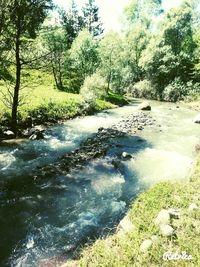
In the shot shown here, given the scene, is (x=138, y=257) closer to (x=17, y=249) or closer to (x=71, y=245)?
(x=71, y=245)

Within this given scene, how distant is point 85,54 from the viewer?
168 ft

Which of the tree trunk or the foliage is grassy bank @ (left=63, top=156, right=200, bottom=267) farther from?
the tree trunk

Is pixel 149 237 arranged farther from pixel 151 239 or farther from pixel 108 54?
pixel 108 54

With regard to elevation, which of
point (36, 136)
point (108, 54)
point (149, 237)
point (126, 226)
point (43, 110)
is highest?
point (108, 54)

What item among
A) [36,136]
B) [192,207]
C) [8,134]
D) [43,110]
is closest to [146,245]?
[192,207]

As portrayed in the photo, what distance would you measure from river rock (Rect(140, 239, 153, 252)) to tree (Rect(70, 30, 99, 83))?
4557cm

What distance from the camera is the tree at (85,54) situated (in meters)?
50.7

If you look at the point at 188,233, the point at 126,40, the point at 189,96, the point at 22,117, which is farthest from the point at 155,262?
the point at 126,40

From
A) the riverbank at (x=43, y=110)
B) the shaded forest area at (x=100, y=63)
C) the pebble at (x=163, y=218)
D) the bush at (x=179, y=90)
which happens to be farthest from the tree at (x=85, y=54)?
the pebble at (x=163, y=218)

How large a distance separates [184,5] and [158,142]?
44.8 meters

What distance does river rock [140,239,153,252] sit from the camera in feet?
24.6

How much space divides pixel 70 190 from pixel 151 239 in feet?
19.2

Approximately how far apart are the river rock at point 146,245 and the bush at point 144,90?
50953mm

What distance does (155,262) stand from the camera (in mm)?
7094
